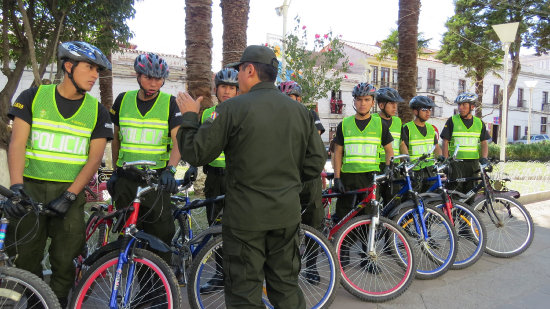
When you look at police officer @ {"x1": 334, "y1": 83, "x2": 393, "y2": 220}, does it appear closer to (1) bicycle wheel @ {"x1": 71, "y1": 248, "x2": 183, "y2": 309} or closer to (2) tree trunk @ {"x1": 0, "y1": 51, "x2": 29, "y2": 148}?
(1) bicycle wheel @ {"x1": 71, "y1": 248, "x2": 183, "y2": 309}

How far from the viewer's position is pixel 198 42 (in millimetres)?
7055

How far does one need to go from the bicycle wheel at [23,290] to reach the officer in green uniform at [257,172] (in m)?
1.07

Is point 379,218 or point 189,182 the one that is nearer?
point 189,182

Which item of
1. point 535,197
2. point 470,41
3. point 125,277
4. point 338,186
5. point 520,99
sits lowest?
point 535,197

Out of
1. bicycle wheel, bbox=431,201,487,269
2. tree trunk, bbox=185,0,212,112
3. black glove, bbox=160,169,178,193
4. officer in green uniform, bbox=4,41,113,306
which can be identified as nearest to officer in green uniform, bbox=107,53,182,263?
black glove, bbox=160,169,178,193

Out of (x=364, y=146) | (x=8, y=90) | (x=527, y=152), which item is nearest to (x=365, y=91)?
(x=364, y=146)

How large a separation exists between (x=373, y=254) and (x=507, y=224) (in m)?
2.56

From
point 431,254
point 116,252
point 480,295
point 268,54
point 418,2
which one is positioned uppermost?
point 418,2

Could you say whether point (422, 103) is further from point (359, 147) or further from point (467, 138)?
point (359, 147)

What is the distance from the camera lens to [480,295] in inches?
156

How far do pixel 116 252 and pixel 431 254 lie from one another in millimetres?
3243

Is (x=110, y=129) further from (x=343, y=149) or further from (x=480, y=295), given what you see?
(x=480, y=295)

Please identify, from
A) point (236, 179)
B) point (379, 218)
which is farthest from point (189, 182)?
point (379, 218)

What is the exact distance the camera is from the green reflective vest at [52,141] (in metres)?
2.76
